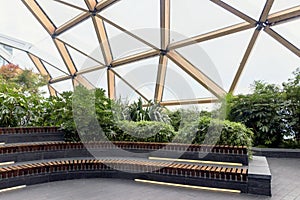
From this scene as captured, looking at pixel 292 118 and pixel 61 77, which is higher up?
pixel 61 77

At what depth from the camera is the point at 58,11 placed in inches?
377

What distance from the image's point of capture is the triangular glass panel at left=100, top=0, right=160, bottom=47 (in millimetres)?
7863

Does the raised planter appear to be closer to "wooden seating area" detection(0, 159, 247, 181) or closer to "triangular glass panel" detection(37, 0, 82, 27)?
"wooden seating area" detection(0, 159, 247, 181)

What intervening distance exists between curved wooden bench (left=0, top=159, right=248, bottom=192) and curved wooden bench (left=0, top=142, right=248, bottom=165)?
503 millimetres

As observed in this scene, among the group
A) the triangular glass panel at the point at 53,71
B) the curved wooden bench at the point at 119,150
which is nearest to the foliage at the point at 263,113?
the curved wooden bench at the point at 119,150

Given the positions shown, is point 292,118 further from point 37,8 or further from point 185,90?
point 37,8

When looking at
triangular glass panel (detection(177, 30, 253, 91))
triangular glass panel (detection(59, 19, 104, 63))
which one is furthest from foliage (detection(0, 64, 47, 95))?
triangular glass panel (detection(177, 30, 253, 91))

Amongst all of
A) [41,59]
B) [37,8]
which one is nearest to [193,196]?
[37,8]

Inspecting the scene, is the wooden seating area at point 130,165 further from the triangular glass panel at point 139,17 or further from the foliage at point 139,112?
the triangular glass panel at point 139,17

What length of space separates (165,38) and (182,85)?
1771 mm

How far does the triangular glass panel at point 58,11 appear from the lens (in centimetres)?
910

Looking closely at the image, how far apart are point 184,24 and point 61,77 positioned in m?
8.51

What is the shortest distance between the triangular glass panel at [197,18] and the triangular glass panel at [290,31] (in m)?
1.06

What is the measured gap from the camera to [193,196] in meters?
3.69
